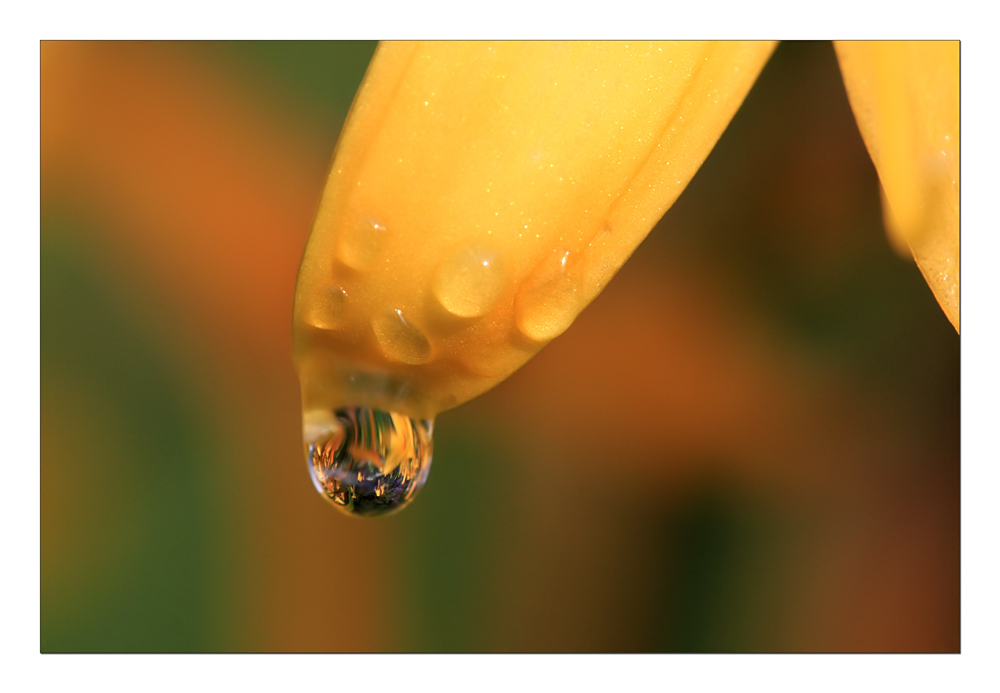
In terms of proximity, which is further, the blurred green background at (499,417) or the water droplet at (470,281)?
the blurred green background at (499,417)

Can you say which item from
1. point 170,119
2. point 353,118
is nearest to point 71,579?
point 170,119

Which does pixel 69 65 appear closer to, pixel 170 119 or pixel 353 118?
pixel 170 119

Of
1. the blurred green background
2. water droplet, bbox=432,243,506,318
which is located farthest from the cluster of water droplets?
the blurred green background

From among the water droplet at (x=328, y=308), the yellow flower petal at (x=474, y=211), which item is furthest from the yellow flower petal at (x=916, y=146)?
the water droplet at (x=328, y=308)

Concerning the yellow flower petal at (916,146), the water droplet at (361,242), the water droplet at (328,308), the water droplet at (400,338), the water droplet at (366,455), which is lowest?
the water droplet at (366,455)

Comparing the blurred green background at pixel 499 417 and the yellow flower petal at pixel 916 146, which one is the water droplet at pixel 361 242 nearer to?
the yellow flower petal at pixel 916 146

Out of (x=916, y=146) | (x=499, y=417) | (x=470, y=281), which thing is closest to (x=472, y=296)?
(x=470, y=281)

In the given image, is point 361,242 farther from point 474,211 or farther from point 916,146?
point 916,146

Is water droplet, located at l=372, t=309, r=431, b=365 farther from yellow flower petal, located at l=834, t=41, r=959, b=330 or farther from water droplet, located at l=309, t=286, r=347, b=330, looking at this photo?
yellow flower petal, located at l=834, t=41, r=959, b=330
